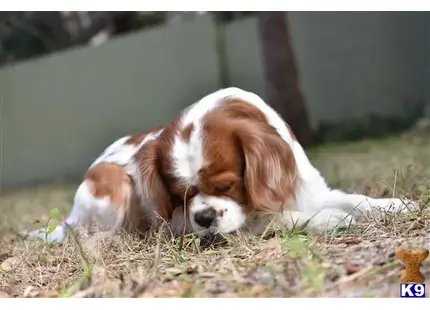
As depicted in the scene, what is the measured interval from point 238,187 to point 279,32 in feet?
2.65

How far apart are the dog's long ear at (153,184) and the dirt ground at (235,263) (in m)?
0.12

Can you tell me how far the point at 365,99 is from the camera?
343cm

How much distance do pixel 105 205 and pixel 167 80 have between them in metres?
0.62

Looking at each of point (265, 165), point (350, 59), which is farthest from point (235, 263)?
point (350, 59)

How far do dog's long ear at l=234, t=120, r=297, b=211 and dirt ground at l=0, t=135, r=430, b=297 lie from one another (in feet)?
0.49

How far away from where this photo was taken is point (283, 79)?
3.44m

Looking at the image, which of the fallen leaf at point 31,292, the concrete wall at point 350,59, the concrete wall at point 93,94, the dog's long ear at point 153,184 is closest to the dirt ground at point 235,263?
the fallen leaf at point 31,292

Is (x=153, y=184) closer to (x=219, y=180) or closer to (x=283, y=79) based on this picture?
(x=219, y=180)

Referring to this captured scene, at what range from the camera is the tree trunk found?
10.8 feet

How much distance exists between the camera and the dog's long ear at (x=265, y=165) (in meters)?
2.79

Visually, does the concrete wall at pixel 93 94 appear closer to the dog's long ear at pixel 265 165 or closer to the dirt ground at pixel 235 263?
the dog's long ear at pixel 265 165

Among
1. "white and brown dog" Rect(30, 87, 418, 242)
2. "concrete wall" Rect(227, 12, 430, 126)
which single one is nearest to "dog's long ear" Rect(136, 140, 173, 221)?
"white and brown dog" Rect(30, 87, 418, 242)

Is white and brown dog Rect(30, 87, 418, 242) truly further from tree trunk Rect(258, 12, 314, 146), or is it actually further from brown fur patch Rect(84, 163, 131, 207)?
tree trunk Rect(258, 12, 314, 146)
